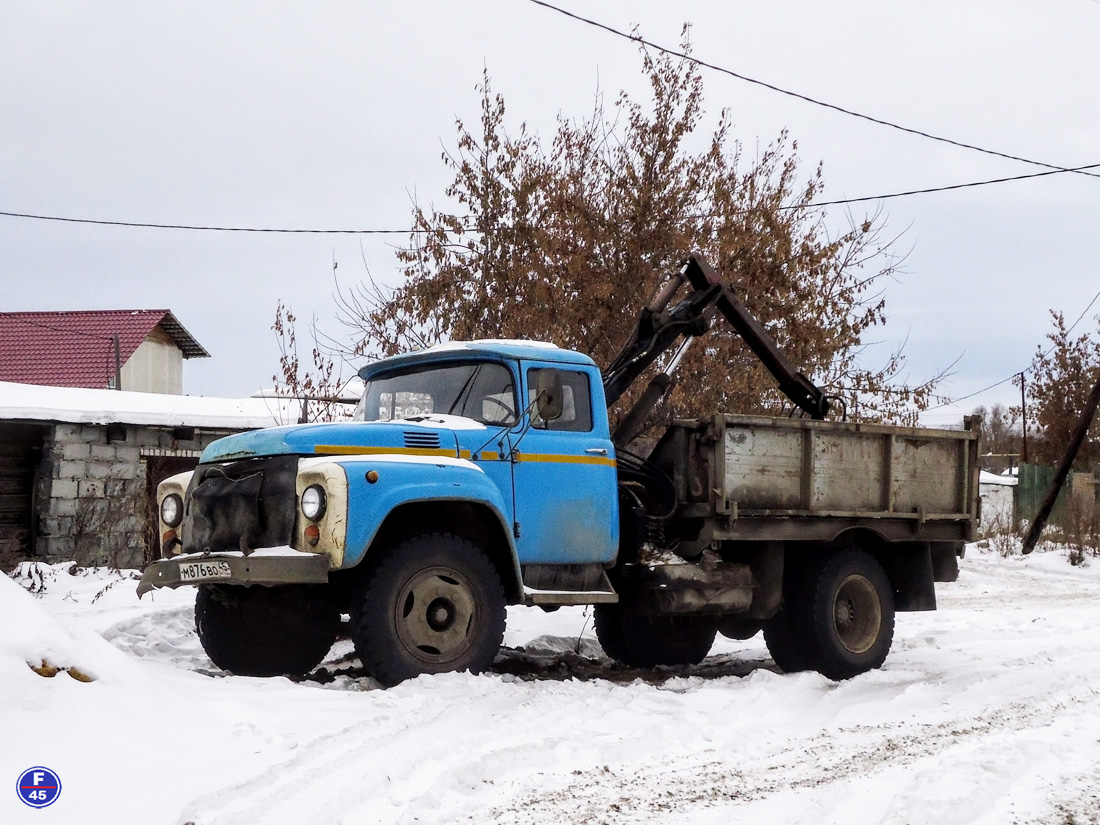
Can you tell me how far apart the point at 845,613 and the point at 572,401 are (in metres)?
3.13

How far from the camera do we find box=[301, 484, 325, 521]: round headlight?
24.2 ft

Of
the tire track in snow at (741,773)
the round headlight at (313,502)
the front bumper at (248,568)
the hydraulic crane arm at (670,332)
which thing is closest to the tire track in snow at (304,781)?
the tire track in snow at (741,773)

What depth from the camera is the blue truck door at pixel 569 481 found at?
8562 mm

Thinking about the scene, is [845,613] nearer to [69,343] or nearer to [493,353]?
[493,353]

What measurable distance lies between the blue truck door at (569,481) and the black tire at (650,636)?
1.73 metres

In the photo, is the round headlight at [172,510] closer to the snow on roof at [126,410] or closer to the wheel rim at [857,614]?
the wheel rim at [857,614]

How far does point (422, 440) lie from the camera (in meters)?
8.15

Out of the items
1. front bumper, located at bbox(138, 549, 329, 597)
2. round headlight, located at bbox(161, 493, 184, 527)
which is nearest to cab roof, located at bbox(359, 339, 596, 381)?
round headlight, located at bbox(161, 493, 184, 527)

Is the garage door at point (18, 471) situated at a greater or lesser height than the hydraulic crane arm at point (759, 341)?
lesser

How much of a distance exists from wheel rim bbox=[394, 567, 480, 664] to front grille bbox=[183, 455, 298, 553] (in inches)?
33.7

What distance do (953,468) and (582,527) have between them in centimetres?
389

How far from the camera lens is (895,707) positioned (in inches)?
313

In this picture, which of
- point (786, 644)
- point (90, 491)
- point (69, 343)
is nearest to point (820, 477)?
point (786, 644)

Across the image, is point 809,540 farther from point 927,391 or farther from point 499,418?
point 927,391
